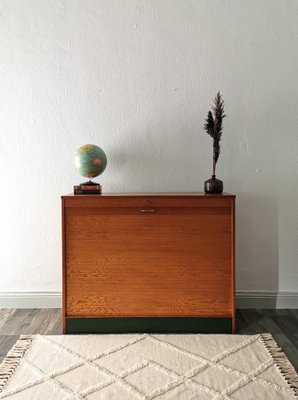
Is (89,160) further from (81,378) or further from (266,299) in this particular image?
(266,299)

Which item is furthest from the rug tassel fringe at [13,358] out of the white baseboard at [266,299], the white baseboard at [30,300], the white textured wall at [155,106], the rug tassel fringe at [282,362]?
the white baseboard at [266,299]

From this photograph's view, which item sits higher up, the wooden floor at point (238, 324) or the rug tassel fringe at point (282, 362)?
the rug tassel fringe at point (282, 362)

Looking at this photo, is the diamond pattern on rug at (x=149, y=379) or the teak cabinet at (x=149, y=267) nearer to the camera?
the diamond pattern on rug at (x=149, y=379)

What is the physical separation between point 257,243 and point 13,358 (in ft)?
5.76

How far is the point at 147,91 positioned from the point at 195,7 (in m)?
0.67

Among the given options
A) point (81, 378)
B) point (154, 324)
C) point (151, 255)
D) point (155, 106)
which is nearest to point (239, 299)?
point (154, 324)

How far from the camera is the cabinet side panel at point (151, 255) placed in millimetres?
2400

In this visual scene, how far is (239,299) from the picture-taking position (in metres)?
2.88

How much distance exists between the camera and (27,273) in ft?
9.55

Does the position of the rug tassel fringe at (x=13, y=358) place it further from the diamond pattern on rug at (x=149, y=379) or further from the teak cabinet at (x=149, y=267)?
the diamond pattern on rug at (x=149, y=379)

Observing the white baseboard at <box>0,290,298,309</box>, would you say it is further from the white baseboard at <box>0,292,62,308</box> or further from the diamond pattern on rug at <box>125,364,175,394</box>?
the diamond pattern on rug at <box>125,364,175,394</box>

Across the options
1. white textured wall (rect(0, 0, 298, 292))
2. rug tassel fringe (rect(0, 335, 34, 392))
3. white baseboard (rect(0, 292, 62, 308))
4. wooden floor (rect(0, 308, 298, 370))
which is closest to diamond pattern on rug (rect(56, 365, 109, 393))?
rug tassel fringe (rect(0, 335, 34, 392))

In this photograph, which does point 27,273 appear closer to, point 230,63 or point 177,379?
point 177,379

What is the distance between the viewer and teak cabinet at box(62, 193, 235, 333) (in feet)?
7.88
